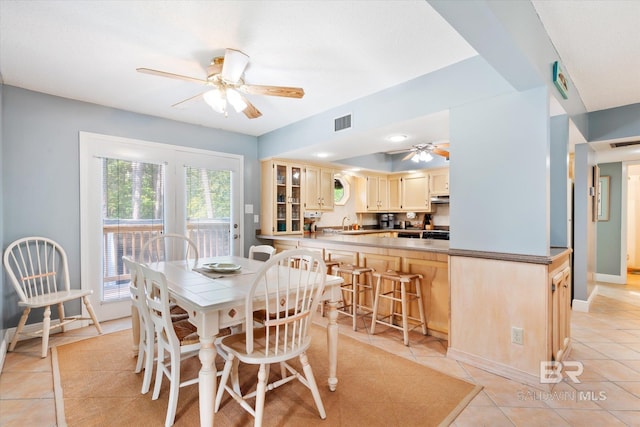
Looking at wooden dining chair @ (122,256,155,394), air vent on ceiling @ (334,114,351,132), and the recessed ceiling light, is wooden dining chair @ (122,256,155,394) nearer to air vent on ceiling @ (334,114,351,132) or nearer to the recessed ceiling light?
air vent on ceiling @ (334,114,351,132)

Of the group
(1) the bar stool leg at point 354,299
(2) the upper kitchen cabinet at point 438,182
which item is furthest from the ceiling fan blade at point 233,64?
(2) the upper kitchen cabinet at point 438,182

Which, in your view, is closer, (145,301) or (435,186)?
(145,301)

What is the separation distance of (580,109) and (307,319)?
350 centimetres

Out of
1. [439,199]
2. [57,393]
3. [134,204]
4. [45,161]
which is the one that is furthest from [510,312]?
[45,161]

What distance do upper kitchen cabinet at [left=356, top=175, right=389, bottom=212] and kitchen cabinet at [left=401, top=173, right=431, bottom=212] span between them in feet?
1.19

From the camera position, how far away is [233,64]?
227cm

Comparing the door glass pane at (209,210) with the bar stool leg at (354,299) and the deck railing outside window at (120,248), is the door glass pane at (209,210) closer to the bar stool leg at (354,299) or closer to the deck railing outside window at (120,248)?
the deck railing outside window at (120,248)

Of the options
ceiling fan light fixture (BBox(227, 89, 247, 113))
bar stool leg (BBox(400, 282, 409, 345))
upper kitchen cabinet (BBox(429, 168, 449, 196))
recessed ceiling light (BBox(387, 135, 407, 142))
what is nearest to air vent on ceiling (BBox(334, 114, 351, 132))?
recessed ceiling light (BBox(387, 135, 407, 142))

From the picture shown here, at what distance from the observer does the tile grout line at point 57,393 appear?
72.3 inches

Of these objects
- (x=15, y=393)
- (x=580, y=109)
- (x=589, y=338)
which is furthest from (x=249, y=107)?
(x=589, y=338)

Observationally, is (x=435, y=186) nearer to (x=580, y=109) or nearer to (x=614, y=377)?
(x=580, y=109)

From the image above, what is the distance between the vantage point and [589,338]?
3.01m

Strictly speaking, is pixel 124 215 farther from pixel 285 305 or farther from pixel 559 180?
pixel 559 180

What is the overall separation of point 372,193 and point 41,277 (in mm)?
5069
